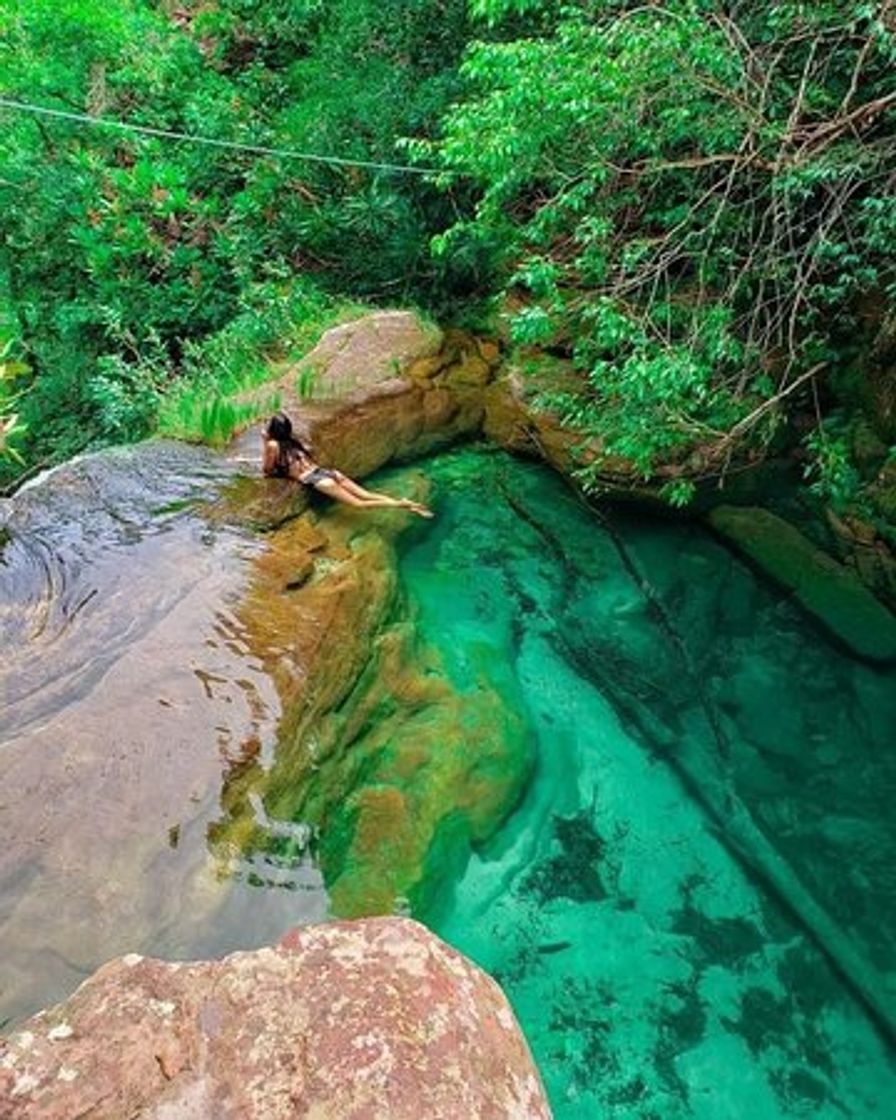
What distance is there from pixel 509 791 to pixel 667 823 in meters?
0.78

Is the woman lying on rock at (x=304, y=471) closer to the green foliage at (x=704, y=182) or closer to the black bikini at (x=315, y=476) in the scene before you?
the black bikini at (x=315, y=476)

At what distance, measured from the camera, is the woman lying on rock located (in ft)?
18.2

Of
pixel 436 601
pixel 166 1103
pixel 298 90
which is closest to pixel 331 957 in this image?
pixel 166 1103

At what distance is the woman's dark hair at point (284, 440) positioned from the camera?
18.0ft

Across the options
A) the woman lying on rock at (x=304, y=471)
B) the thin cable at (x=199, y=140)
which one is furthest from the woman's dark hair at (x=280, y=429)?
the thin cable at (x=199, y=140)

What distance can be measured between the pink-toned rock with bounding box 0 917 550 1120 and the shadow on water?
3.68 ft

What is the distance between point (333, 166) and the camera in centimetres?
823

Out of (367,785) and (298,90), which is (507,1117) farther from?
(298,90)

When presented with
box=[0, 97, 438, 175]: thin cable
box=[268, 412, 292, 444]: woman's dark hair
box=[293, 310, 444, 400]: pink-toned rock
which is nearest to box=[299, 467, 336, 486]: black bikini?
box=[268, 412, 292, 444]: woman's dark hair

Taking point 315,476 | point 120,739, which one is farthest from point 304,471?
point 120,739

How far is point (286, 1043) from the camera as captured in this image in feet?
6.20

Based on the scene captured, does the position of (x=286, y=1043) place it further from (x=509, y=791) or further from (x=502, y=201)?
(x=502, y=201)

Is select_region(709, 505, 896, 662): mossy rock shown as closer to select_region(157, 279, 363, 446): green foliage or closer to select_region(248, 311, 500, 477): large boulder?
select_region(248, 311, 500, 477): large boulder

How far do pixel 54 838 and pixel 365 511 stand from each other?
2.94m
